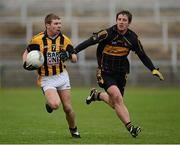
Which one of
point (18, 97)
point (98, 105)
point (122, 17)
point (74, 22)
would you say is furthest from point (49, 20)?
point (74, 22)

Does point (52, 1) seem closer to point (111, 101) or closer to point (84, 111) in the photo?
point (84, 111)

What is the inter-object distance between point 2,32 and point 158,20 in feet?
23.9

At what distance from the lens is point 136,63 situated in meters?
29.9

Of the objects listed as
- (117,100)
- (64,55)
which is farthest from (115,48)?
(64,55)

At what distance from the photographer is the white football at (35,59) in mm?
10547

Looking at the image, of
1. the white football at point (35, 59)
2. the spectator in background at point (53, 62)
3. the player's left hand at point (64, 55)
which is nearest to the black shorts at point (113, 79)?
the spectator in background at point (53, 62)

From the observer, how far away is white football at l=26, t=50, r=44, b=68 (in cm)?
1055

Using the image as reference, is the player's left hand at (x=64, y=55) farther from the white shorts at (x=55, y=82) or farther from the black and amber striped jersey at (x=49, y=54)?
the white shorts at (x=55, y=82)

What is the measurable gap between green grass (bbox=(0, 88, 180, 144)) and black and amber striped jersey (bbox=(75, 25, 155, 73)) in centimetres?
115

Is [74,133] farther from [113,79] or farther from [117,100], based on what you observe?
[113,79]

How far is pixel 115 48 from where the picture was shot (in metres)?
11.6

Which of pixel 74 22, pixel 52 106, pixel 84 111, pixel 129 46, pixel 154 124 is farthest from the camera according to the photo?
pixel 74 22

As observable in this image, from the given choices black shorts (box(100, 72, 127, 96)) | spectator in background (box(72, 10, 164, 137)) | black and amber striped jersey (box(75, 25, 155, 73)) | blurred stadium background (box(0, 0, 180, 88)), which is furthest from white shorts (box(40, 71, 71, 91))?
blurred stadium background (box(0, 0, 180, 88))

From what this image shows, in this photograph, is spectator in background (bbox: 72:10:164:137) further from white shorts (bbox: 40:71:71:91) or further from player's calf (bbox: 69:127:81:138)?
player's calf (bbox: 69:127:81:138)
